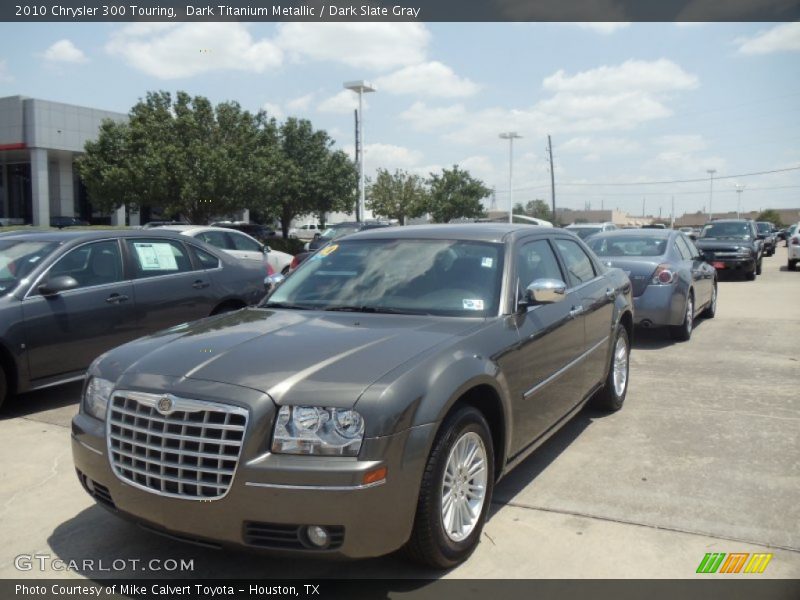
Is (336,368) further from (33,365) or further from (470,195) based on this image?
(470,195)

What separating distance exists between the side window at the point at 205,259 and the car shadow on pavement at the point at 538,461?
4.28m

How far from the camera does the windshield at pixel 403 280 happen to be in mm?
4164

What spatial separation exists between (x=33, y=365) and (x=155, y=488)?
11.9 ft

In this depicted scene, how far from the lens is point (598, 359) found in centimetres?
554

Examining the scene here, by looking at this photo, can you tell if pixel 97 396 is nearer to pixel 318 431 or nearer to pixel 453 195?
pixel 318 431

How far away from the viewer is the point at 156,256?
24.1ft

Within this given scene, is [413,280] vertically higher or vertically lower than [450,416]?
higher

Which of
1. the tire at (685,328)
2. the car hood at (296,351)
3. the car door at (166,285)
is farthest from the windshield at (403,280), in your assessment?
the tire at (685,328)

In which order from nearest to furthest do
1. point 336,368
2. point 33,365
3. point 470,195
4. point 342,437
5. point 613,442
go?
point 342,437 → point 336,368 → point 613,442 → point 33,365 → point 470,195

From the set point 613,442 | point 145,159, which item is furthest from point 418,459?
point 145,159

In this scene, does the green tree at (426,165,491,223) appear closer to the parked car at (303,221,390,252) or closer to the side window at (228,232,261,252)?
the parked car at (303,221,390,252)

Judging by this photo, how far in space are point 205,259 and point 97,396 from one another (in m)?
4.50

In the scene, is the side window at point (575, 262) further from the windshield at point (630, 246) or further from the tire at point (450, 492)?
the windshield at point (630, 246)

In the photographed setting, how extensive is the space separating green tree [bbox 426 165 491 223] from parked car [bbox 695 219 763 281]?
3174 cm
